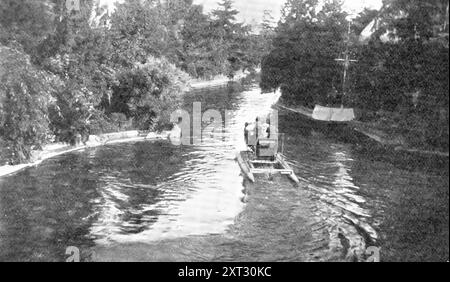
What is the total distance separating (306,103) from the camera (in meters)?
40.4

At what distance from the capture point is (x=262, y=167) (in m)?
19.6

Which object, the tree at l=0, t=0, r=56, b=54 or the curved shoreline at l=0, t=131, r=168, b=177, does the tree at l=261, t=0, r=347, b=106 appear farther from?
the tree at l=0, t=0, r=56, b=54

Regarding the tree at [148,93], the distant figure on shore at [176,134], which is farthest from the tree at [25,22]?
the distant figure on shore at [176,134]

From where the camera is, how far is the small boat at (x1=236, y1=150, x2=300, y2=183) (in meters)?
18.2

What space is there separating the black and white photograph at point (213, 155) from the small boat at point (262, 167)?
0.12 metres

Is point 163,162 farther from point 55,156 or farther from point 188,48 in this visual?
point 188,48

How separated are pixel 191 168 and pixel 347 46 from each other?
20.6 m

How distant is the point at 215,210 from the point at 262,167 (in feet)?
18.3

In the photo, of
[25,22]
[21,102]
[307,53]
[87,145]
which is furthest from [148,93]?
[307,53]

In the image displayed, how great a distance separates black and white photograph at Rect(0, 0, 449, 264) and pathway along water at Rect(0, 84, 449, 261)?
0.07 meters

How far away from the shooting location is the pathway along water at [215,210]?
36.9 ft


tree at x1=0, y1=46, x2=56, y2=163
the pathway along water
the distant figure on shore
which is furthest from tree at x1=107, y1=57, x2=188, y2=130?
tree at x1=0, y1=46, x2=56, y2=163

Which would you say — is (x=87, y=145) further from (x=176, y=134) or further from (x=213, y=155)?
(x=213, y=155)

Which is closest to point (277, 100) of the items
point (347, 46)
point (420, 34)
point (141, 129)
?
point (347, 46)
